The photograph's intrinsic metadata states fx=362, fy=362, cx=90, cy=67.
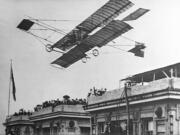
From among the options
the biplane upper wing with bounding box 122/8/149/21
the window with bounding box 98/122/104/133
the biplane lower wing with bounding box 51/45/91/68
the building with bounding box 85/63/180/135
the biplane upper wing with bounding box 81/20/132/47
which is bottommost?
the window with bounding box 98/122/104/133

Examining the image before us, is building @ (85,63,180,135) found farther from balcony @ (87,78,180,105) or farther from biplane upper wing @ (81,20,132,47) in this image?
biplane upper wing @ (81,20,132,47)

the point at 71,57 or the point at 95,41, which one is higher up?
the point at 95,41

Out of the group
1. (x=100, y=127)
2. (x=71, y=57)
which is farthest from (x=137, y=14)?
(x=100, y=127)

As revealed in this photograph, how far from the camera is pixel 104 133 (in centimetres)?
2234

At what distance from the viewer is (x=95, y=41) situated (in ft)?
65.3

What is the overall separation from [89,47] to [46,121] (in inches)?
486

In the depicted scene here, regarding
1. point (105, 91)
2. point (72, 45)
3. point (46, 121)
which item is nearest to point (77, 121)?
point (46, 121)

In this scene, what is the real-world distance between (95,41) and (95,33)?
76 centimetres

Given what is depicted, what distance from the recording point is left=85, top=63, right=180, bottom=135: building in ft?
59.6

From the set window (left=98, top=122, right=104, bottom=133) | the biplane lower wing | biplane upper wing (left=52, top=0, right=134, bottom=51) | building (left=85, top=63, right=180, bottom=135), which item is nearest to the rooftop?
building (left=85, top=63, right=180, bottom=135)

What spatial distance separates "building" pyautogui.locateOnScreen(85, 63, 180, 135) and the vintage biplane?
7.18 ft

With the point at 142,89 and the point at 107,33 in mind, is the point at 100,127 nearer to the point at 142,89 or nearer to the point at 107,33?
the point at 142,89

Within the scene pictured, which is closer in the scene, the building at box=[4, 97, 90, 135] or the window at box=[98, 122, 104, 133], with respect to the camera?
the window at box=[98, 122, 104, 133]

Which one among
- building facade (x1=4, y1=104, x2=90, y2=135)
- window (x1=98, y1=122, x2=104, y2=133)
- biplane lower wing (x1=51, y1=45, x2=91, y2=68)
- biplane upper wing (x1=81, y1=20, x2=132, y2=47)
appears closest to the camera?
→ biplane upper wing (x1=81, y1=20, x2=132, y2=47)
